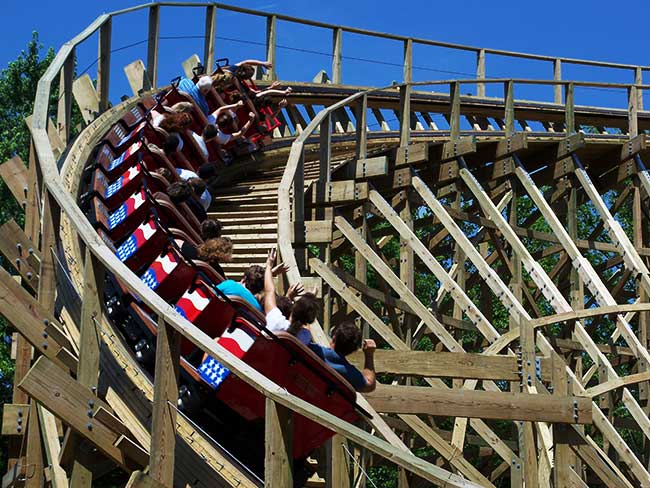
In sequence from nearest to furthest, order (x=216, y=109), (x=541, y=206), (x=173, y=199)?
(x=173, y=199)
(x=541, y=206)
(x=216, y=109)

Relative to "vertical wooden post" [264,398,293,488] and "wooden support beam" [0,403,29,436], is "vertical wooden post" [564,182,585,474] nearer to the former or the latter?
"wooden support beam" [0,403,29,436]

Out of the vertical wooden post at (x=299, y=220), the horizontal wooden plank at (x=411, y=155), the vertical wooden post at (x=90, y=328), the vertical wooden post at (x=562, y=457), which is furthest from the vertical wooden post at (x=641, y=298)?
the vertical wooden post at (x=90, y=328)

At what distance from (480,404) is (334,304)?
6270mm

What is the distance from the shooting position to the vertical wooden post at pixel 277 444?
5293 mm

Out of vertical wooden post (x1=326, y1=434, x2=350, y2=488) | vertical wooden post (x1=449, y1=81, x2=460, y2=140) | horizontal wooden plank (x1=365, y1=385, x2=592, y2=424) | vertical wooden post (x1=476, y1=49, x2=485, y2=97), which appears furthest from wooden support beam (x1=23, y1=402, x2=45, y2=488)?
vertical wooden post (x1=476, y1=49, x2=485, y2=97)

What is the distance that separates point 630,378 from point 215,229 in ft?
13.7

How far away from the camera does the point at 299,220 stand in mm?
10344

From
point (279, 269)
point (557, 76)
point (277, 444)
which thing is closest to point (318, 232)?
point (279, 269)

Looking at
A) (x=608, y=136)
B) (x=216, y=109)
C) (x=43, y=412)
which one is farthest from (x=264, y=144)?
(x=43, y=412)

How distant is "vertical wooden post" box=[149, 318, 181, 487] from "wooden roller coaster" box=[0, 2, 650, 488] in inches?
0.4

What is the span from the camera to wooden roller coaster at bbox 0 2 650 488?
6164mm

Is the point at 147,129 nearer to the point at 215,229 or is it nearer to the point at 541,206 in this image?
the point at 215,229

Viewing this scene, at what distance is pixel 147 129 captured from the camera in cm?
1146

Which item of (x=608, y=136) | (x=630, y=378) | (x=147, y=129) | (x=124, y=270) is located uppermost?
(x=608, y=136)
